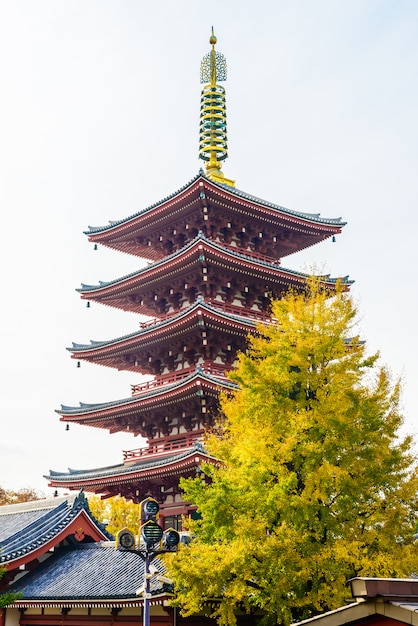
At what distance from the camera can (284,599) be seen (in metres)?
15.0

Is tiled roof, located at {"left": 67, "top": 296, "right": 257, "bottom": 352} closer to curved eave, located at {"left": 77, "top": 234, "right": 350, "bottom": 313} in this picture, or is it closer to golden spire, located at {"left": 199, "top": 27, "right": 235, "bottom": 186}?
curved eave, located at {"left": 77, "top": 234, "right": 350, "bottom": 313}

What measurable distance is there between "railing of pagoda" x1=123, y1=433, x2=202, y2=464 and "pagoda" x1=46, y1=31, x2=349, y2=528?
59 millimetres

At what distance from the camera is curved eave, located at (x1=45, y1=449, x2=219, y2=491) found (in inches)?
982

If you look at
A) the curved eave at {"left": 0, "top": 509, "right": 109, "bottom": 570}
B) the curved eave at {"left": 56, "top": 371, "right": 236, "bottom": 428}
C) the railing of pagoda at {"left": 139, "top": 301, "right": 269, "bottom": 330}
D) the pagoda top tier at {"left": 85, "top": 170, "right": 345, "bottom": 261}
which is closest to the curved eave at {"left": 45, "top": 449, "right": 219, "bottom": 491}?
the curved eave at {"left": 56, "top": 371, "right": 236, "bottom": 428}

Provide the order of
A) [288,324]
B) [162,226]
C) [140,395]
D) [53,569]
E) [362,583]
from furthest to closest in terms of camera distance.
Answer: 1. [162,226]
2. [140,395]
3. [53,569]
4. [288,324]
5. [362,583]

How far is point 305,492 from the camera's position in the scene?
50.4ft

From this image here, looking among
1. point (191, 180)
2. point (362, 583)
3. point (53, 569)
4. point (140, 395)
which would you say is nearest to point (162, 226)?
point (191, 180)

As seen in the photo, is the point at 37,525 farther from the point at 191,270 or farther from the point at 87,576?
the point at 191,270

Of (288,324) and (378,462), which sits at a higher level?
(288,324)

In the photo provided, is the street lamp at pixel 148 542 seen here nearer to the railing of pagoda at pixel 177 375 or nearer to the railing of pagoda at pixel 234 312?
the railing of pagoda at pixel 177 375

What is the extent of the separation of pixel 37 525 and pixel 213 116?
25.1 m

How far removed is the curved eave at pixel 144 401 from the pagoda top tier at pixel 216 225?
7716 millimetres

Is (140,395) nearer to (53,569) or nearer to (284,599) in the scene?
(53,569)

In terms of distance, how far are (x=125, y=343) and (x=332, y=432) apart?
17020mm
